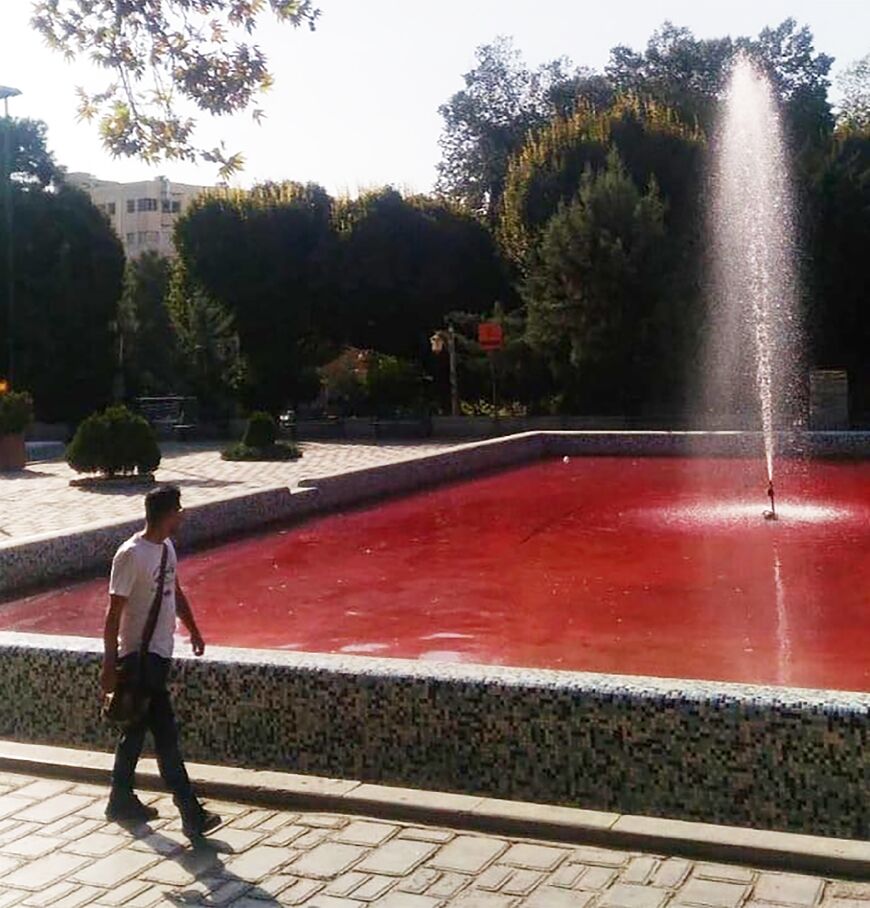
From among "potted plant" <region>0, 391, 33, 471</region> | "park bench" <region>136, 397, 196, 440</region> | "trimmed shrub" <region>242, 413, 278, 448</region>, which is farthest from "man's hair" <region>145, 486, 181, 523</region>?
"park bench" <region>136, 397, 196, 440</region>

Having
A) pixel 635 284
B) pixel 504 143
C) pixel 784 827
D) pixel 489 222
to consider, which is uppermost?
pixel 504 143

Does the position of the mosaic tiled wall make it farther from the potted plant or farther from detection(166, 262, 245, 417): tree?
detection(166, 262, 245, 417): tree

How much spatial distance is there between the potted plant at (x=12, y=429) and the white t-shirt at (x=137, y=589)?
1969cm

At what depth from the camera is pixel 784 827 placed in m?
5.04

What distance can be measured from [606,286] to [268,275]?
35.2ft

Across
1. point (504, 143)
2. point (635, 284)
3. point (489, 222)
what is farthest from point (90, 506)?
point (504, 143)

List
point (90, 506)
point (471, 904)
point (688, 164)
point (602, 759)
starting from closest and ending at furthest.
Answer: point (471, 904), point (602, 759), point (90, 506), point (688, 164)

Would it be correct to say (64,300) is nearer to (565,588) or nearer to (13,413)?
(13,413)

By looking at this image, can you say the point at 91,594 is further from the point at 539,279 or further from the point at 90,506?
the point at 539,279

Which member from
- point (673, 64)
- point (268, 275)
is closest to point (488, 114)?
point (673, 64)

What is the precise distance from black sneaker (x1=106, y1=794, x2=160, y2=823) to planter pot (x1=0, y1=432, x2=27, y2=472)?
19.6 meters

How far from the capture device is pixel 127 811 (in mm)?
5148

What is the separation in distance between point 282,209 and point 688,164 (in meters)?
11.4

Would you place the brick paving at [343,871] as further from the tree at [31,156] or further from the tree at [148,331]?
the tree at [31,156]
